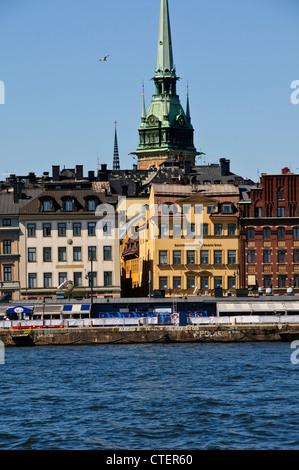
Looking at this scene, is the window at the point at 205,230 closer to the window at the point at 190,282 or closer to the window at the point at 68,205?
the window at the point at 190,282

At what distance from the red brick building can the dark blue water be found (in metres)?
27.4

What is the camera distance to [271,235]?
11431cm

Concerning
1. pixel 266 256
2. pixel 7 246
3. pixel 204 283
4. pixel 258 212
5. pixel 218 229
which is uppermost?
pixel 258 212

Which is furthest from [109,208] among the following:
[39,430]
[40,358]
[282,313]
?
[39,430]

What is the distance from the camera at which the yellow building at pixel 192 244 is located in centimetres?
11275

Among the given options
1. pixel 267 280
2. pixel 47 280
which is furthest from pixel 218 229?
pixel 47 280

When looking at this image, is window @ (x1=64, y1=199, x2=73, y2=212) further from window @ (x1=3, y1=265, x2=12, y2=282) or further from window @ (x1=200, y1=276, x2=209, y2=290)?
window @ (x1=200, y1=276, x2=209, y2=290)

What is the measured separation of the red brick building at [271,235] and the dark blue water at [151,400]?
1079 inches

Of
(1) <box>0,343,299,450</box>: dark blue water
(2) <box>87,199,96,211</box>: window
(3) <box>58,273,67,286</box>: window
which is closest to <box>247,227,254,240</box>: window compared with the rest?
(2) <box>87,199,96,211</box>: window

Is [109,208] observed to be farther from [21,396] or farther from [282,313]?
[21,396]

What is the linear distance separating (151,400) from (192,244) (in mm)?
53519

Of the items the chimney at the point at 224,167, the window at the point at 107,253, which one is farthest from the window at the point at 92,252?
the chimney at the point at 224,167

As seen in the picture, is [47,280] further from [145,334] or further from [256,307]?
[256,307]

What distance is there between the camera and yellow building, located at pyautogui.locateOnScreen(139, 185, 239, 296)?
112750 millimetres
